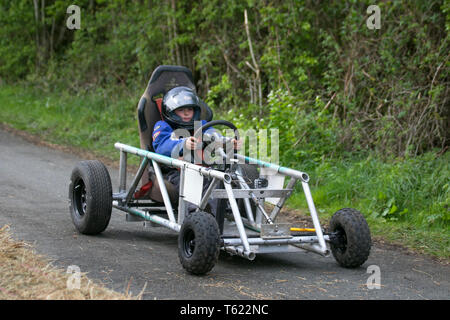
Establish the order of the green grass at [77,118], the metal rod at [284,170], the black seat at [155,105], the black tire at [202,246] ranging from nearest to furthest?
the black tire at [202,246]
the metal rod at [284,170]
the black seat at [155,105]
the green grass at [77,118]

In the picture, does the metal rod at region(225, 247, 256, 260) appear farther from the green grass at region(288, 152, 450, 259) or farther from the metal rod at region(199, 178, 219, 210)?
the green grass at region(288, 152, 450, 259)

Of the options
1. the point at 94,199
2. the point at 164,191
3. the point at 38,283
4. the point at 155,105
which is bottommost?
the point at 38,283

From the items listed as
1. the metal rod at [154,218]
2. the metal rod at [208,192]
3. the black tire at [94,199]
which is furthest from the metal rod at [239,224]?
the black tire at [94,199]

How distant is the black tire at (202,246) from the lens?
4.52 meters

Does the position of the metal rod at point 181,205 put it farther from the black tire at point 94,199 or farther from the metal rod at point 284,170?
the black tire at point 94,199

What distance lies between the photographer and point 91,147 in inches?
465

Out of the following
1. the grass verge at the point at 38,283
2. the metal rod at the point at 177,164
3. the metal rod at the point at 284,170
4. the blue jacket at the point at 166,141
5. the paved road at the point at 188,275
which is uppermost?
the blue jacket at the point at 166,141

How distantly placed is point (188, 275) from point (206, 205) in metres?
0.79

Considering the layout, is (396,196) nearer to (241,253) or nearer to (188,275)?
(241,253)

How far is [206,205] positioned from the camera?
5.30 m

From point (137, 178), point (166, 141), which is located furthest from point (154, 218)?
point (166, 141)

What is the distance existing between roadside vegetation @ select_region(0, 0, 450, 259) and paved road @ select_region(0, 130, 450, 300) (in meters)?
1.02

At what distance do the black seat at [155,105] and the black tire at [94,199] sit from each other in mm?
388
